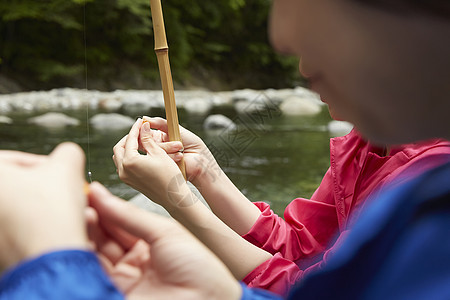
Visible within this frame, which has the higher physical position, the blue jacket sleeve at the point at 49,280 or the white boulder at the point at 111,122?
the blue jacket sleeve at the point at 49,280

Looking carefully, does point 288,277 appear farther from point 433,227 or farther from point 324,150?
point 324,150

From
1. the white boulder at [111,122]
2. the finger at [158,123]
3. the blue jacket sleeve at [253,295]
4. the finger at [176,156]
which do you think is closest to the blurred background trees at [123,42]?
the white boulder at [111,122]

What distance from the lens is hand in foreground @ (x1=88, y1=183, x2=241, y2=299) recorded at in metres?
0.30

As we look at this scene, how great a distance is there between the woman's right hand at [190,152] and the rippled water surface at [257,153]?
0.67 meters

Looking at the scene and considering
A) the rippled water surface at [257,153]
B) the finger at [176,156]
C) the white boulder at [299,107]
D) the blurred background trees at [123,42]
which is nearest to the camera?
the finger at [176,156]

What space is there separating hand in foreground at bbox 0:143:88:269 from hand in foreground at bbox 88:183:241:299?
3cm

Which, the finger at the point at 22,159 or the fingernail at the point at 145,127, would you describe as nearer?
the finger at the point at 22,159

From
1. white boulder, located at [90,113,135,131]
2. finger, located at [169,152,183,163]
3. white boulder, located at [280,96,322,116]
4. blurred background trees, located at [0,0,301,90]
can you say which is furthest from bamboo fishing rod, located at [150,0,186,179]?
blurred background trees, located at [0,0,301,90]

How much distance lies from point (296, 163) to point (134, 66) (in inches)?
251

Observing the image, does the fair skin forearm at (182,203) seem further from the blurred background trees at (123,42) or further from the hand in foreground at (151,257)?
the blurred background trees at (123,42)

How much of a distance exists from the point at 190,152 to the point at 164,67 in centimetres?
17

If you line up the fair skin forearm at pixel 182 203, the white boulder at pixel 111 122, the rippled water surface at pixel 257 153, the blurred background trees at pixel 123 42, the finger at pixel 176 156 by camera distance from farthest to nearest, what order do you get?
the blurred background trees at pixel 123 42
the white boulder at pixel 111 122
the rippled water surface at pixel 257 153
the finger at pixel 176 156
the fair skin forearm at pixel 182 203

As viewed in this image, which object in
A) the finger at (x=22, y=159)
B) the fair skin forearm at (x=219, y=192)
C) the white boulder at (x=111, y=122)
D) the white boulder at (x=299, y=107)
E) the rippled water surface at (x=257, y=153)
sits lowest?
the white boulder at (x=299, y=107)

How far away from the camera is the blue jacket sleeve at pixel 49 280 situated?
9.4 inches
